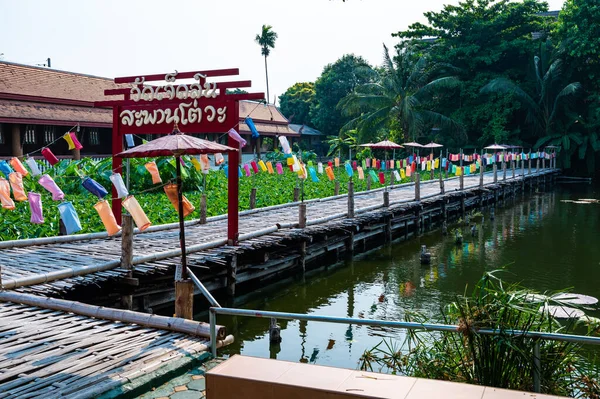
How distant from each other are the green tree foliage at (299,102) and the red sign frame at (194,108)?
142 feet

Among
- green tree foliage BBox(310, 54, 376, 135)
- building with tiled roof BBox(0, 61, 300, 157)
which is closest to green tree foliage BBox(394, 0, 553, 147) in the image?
green tree foliage BBox(310, 54, 376, 135)

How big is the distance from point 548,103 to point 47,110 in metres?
30.4

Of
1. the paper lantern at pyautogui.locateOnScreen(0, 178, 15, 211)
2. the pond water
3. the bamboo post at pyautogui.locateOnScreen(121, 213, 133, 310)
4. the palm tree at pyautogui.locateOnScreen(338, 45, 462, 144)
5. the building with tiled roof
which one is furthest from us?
the palm tree at pyautogui.locateOnScreen(338, 45, 462, 144)

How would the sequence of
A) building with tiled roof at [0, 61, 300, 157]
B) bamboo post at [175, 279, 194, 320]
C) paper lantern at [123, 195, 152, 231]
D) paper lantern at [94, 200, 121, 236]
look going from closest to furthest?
bamboo post at [175, 279, 194, 320], paper lantern at [123, 195, 152, 231], paper lantern at [94, 200, 121, 236], building with tiled roof at [0, 61, 300, 157]

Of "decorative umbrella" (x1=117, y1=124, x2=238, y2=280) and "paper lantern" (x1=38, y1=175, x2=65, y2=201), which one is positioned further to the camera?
"paper lantern" (x1=38, y1=175, x2=65, y2=201)

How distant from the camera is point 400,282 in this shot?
1453 cm

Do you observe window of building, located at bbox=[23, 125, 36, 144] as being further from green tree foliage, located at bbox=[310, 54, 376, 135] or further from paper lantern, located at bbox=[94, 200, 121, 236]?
green tree foliage, located at bbox=[310, 54, 376, 135]

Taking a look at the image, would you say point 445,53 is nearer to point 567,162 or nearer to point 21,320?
point 567,162

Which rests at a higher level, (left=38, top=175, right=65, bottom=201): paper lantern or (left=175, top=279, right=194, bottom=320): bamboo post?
(left=38, top=175, right=65, bottom=201): paper lantern

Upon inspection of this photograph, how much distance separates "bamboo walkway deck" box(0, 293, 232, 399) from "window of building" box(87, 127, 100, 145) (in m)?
21.2

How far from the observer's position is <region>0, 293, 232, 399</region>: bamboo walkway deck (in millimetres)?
5609

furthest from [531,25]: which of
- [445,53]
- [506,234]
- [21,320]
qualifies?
[21,320]

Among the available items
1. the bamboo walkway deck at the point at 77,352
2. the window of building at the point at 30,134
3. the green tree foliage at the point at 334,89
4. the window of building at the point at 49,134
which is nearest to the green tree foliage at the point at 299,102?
the green tree foliage at the point at 334,89

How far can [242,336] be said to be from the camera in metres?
10.5
